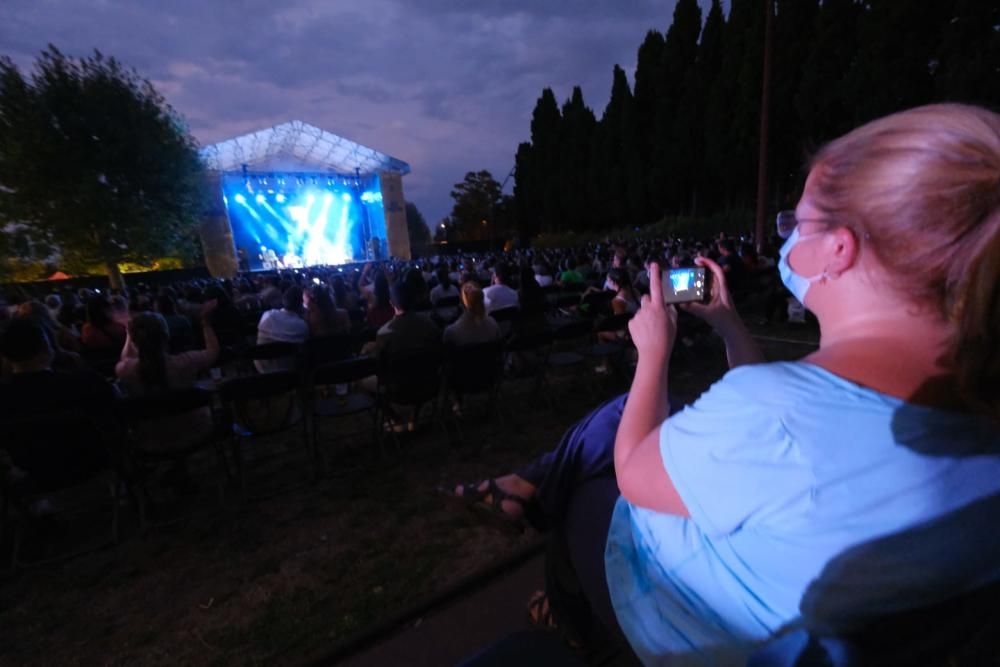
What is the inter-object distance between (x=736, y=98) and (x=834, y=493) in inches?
1097

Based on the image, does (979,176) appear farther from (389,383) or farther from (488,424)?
(488,424)

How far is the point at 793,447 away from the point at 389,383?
3.88 metres

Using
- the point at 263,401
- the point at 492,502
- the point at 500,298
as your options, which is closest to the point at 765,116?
the point at 500,298

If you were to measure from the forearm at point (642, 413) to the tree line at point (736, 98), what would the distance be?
12.7 m

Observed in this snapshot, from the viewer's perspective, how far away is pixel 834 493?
0.70 m

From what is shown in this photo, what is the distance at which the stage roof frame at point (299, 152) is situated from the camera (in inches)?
990

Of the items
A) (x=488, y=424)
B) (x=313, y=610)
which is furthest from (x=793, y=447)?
(x=488, y=424)

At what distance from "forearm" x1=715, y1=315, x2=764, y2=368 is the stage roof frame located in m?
29.1

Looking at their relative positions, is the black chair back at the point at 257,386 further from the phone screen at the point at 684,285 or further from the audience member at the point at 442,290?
the audience member at the point at 442,290

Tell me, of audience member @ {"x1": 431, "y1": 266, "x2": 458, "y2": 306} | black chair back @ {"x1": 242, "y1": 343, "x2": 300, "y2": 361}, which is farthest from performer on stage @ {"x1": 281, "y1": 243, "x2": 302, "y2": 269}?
black chair back @ {"x1": 242, "y1": 343, "x2": 300, "y2": 361}

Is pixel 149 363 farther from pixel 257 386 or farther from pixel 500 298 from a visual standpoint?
pixel 500 298

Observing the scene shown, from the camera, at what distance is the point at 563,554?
73.9 inches

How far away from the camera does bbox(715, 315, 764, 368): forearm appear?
1.43 metres

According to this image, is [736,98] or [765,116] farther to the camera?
[736,98]
